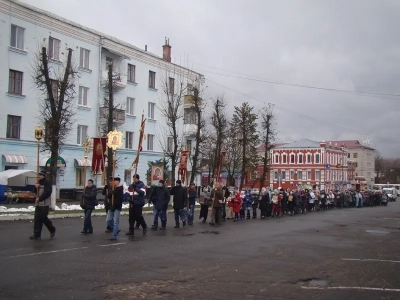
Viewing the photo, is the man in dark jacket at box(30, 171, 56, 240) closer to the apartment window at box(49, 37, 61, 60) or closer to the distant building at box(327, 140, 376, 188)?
the apartment window at box(49, 37, 61, 60)

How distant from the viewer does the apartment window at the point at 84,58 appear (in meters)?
41.7

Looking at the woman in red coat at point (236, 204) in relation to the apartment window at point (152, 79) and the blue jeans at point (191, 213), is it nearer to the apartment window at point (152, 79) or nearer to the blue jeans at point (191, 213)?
the blue jeans at point (191, 213)

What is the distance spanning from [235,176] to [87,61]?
23106 millimetres

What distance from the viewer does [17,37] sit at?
3616 cm

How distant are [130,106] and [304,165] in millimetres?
58689

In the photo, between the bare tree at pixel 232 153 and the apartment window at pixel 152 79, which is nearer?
the apartment window at pixel 152 79

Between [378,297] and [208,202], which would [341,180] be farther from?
[378,297]

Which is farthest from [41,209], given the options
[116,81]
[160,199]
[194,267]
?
[116,81]

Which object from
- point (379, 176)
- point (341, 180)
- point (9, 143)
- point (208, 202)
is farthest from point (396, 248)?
point (379, 176)

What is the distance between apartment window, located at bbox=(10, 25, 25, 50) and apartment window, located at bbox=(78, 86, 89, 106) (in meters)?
6.72

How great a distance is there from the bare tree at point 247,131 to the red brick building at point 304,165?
46.5m

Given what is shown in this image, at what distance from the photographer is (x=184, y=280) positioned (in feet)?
28.8

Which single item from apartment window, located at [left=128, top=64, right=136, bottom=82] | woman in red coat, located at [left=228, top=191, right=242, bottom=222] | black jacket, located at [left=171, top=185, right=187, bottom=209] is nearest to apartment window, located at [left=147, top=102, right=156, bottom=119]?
apartment window, located at [left=128, top=64, right=136, bottom=82]

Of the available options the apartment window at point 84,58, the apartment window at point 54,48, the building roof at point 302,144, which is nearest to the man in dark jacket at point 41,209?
the apartment window at point 54,48
